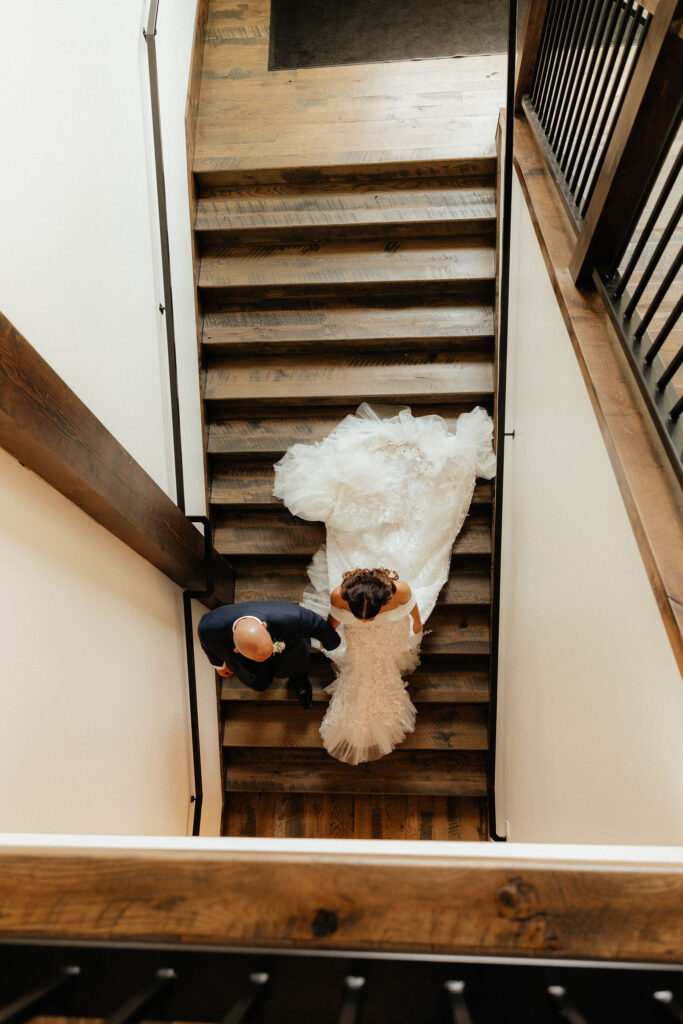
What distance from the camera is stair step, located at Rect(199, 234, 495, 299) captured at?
12.7 ft

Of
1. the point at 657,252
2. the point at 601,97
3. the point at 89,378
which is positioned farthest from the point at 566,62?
the point at 89,378

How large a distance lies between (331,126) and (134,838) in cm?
420

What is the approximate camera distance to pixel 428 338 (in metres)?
3.86

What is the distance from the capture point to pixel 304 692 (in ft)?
12.4

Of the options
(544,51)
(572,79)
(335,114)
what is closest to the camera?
(572,79)

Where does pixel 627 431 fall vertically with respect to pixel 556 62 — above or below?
below

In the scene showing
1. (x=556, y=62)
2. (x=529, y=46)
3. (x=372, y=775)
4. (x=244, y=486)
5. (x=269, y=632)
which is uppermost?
(x=529, y=46)

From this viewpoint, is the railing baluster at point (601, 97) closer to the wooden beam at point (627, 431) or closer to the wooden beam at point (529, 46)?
the wooden beam at point (627, 431)

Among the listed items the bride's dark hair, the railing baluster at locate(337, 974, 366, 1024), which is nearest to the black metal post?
the bride's dark hair

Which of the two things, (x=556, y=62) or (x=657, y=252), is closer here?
(x=657, y=252)

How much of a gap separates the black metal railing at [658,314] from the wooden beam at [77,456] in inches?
67.9

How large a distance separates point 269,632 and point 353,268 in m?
2.34

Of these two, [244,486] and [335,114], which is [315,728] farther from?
[335,114]

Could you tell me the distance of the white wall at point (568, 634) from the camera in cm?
167
